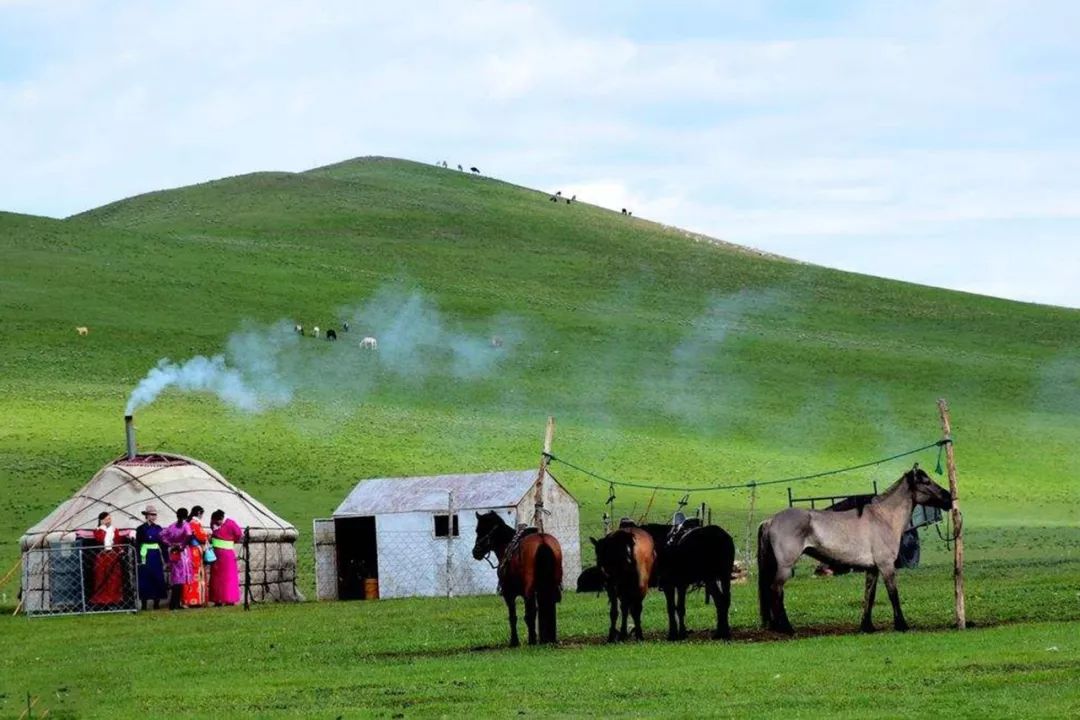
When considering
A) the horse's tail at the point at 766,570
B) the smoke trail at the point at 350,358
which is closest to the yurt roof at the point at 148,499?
the horse's tail at the point at 766,570

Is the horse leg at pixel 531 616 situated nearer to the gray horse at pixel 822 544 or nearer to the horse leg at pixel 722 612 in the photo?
Answer: the horse leg at pixel 722 612

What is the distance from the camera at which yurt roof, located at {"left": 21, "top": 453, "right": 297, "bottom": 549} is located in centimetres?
3397

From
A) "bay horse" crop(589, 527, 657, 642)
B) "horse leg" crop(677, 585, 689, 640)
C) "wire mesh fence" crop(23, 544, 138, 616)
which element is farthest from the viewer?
"wire mesh fence" crop(23, 544, 138, 616)

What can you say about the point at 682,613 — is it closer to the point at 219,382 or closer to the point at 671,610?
the point at 671,610

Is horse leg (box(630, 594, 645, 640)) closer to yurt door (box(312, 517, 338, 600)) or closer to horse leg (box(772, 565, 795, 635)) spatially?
horse leg (box(772, 565, 795, 635))

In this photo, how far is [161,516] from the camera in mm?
34500

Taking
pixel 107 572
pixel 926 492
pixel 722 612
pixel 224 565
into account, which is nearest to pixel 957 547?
pixel 926 492

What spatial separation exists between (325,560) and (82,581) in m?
5.36

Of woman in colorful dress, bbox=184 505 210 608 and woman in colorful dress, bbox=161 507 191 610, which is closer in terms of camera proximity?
woman in colorful dress, bbox=161 507 191 610

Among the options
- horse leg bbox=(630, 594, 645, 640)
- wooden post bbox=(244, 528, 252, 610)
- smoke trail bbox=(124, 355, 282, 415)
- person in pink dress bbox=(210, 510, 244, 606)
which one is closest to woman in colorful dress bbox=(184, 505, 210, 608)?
person in pink dress bbox=(210, 510, 244, 606)

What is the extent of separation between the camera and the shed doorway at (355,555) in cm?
3556

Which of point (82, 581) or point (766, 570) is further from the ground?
point (82, 581)

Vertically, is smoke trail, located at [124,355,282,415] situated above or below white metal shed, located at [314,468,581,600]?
above

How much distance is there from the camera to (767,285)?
4828 inches
